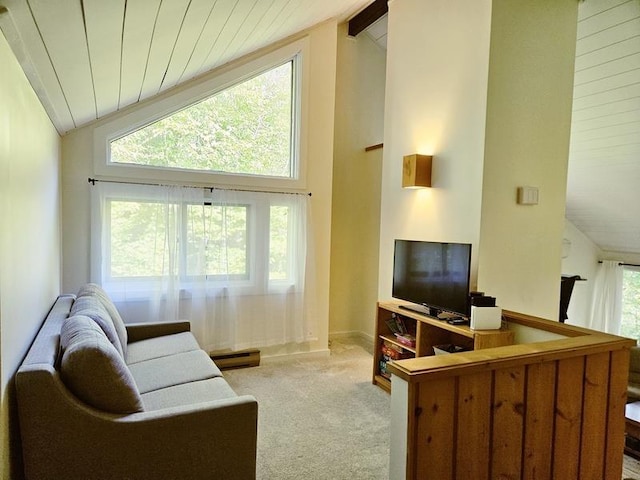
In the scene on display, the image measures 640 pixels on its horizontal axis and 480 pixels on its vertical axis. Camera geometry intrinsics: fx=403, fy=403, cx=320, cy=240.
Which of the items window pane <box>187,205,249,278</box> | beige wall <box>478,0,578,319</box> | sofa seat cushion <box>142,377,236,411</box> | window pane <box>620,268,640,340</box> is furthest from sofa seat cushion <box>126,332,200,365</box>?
window pane <box>620,268,640,340</box>

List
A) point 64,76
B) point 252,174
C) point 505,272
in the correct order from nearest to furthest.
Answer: point 64,76
point 505,272
point 252,174

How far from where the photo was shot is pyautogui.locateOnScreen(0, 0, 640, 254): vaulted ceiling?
146cm

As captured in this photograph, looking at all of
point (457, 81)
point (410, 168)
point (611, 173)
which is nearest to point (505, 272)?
point (410, 168)

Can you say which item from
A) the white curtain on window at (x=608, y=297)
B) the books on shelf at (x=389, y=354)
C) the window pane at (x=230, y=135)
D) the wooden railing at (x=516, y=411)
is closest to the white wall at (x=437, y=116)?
the books on shelf at (x=389, y=354)

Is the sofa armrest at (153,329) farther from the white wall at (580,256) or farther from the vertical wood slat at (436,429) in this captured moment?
the white wall at (580,256)

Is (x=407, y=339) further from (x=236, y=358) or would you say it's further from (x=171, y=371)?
(x=171, y=371)

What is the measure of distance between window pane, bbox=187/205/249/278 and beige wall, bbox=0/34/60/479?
4.36 feet

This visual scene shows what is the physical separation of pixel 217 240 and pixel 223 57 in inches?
62.8

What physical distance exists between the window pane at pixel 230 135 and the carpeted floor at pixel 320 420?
2.00 meters

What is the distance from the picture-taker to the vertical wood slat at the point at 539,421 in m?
1.64

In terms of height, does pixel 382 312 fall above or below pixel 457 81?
below

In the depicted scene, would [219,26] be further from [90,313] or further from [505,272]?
[505,272]

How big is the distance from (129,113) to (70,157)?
61 cm

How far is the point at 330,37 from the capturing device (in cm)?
430
